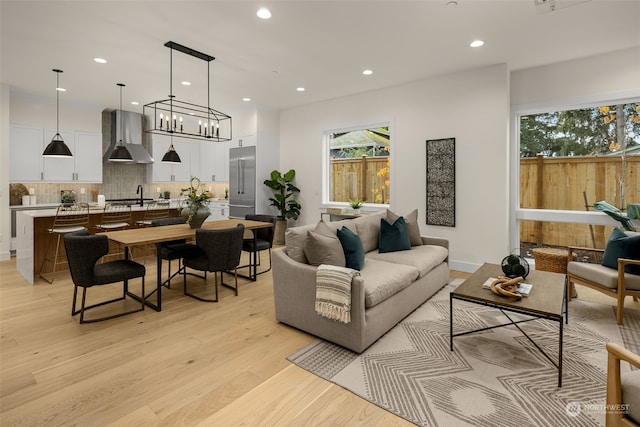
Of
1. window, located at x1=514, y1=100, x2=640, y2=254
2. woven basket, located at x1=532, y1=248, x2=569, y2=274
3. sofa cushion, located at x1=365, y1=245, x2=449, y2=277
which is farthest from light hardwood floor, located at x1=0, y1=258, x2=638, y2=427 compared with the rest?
window, located at x1=514, y1=100, x2=640, y2=254

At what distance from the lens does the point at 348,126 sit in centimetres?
637

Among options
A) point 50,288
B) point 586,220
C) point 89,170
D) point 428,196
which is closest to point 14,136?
point 89,170

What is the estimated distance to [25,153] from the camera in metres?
6.29

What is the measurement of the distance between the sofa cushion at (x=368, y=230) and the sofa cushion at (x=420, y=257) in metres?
0.11

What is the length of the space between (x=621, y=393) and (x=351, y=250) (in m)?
2.09

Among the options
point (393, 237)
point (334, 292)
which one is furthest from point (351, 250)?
point (393, 237)

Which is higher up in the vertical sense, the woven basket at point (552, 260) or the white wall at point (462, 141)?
the white wall at point (462, 141)

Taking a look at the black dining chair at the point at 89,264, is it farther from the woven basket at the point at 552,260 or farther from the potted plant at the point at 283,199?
the woven basket at the point at 552,260

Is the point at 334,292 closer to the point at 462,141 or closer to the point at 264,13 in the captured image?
the point at 264,13

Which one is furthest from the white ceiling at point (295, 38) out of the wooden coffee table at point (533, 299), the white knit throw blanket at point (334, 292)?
the white knit throw blanket at point (334, 292)

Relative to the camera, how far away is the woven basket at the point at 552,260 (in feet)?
13.2

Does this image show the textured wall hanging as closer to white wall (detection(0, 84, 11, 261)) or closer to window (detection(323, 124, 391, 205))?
window (detection(323, 124, 391, 205))

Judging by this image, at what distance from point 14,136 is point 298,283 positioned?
261 inches

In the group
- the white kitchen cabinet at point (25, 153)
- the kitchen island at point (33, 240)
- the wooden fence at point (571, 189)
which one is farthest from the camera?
the white kitchen cabinet at point (25, 153)
